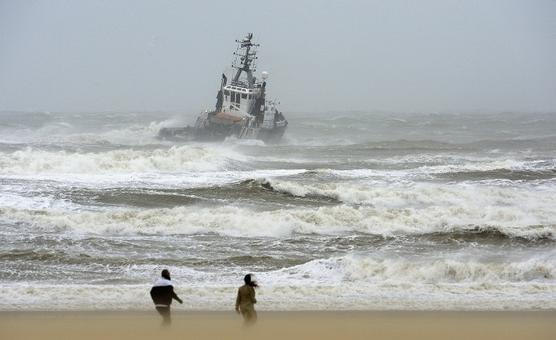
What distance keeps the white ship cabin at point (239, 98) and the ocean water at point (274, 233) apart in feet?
36.3

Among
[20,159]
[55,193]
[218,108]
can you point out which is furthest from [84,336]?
[218,108]

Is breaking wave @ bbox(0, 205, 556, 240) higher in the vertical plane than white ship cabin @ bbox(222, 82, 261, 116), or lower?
lower

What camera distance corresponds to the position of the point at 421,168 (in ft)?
79.2

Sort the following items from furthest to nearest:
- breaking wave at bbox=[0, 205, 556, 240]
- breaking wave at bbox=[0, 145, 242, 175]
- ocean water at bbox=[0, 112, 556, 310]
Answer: breaking wave at bbox=[0, 145, 242, 175]
breaking wave at bbox=[0, 205, 556, 240]
ocean water at bbox=[0, 112, 556, 310]

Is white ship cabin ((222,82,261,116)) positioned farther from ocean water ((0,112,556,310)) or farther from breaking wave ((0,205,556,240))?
breaking wave ((0,205,556,240))

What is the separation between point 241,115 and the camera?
3578 cm

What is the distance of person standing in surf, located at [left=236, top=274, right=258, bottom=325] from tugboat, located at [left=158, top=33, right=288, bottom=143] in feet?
89.5

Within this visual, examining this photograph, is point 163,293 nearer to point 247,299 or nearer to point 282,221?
point 247,299

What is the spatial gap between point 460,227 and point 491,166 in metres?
10.7

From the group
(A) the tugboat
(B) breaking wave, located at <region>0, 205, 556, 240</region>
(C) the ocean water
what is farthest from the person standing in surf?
(A) the tugboat

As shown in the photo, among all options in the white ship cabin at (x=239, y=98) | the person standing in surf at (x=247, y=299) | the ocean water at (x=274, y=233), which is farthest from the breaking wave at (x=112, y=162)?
the person standing in surf at (x=247, y=299)

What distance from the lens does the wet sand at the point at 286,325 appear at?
698 cm

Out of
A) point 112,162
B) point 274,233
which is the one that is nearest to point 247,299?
point 274,233

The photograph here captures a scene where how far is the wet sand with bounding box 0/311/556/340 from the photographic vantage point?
22.9 feet
